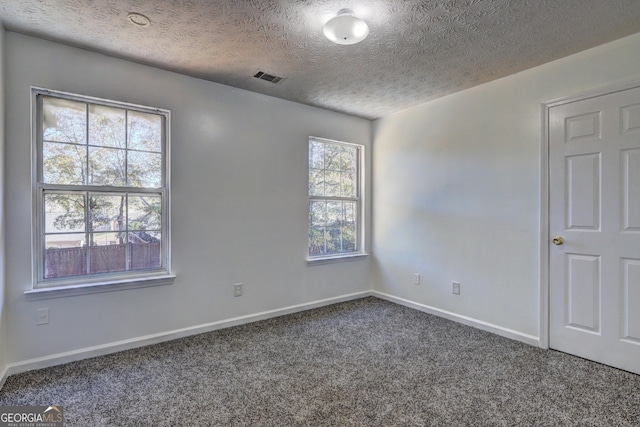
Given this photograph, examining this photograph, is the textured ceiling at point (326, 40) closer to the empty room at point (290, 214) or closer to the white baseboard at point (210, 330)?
the empty room at point (290, 214)

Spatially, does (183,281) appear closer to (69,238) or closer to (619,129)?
(69,238)

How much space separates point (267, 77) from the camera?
2.99 m

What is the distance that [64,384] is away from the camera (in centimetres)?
215

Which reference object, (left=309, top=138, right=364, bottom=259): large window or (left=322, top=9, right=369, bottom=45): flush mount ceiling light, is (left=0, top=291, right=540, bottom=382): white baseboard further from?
(left=322, top=9, right=369, bottom=45): flush mount ceiling light

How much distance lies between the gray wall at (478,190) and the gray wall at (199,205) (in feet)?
2.34

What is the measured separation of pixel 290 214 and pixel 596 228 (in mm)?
2684

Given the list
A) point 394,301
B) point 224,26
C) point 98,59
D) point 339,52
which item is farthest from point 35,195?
point 394,301

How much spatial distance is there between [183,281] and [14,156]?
1.51 m

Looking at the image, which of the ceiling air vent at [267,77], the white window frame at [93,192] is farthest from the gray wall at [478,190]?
the white window frame at [93,192]

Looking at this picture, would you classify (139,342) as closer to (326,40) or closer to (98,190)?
(98,190)

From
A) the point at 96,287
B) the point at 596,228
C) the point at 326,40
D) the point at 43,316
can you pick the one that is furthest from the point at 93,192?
the point at 596,228

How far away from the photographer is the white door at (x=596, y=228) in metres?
2.28

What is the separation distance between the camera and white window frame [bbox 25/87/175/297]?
2.35 m

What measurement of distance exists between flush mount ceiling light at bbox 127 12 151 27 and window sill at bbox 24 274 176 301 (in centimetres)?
191
